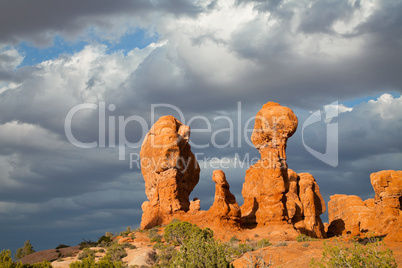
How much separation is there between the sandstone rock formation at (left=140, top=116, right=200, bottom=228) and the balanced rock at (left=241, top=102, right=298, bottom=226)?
828 cm

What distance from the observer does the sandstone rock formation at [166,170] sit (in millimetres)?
53281

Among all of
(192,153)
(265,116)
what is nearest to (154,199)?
(192,153)

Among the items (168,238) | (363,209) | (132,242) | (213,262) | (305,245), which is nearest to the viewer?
(213,262)

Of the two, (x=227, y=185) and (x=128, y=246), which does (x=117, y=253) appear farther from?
(x=227, y=185)

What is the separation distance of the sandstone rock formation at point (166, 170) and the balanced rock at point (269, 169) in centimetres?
828

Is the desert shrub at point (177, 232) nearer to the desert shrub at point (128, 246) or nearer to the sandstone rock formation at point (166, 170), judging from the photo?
the desert shrub at point (128, 246)

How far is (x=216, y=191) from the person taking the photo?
153ft

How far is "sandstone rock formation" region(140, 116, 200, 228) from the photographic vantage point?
53.3 meters

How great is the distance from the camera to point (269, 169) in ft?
165

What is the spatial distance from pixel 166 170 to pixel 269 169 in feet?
45.4

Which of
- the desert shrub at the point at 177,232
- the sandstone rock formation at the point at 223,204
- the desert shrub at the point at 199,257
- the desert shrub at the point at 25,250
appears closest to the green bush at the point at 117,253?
the desert shrub at the point at 177,232

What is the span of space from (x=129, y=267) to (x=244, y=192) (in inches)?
1122

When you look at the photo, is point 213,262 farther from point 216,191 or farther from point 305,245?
point 216,191

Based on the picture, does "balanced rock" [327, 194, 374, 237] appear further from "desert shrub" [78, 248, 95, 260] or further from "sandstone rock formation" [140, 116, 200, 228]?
"desert shrub" [78, 248, 95, 260]
